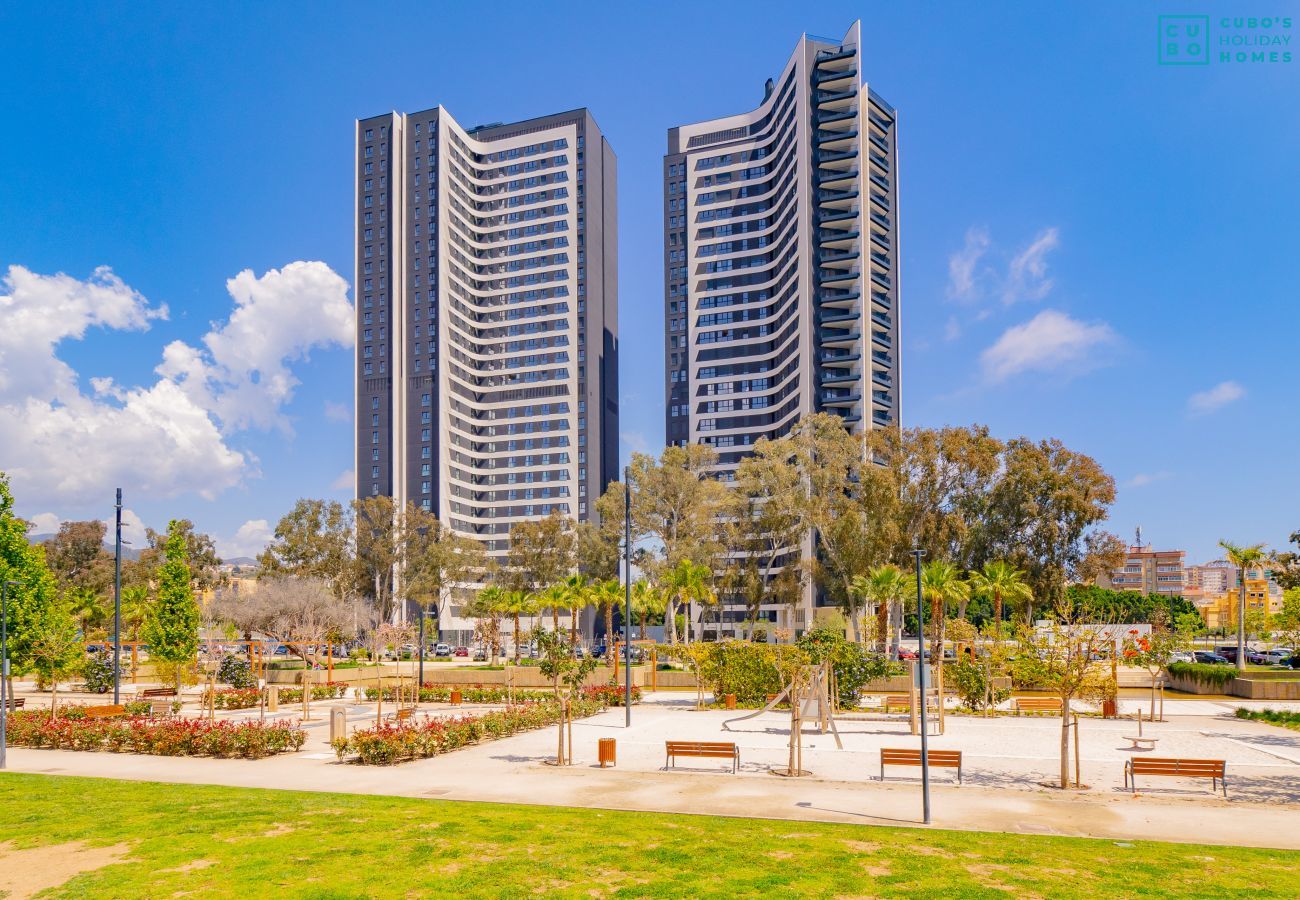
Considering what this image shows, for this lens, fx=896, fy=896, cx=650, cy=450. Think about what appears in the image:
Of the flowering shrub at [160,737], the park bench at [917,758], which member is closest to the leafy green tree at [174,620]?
the flowering shrub at [160,737]

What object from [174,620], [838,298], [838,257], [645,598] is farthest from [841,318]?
[174,620]

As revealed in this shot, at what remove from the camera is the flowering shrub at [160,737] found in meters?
29.6

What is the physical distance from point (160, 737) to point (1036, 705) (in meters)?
37.7

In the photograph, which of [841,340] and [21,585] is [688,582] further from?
[841,340]

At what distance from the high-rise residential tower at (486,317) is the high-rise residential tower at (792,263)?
19.1 m

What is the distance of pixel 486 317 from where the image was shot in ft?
533

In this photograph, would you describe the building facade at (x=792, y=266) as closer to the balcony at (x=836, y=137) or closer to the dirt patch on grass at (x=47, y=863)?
the balcony at (x=836, y=137)

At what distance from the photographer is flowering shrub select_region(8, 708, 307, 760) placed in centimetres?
2959

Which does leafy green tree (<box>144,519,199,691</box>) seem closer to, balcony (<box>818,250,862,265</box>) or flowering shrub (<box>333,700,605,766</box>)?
flowering shrub (<box>333,700,605,766</box>)

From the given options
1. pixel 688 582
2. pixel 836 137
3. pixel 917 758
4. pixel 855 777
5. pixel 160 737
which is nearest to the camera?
pixel 917 758

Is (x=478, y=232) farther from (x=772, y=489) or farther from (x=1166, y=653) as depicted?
(x=1166, y=653)

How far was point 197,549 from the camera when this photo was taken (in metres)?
95.2

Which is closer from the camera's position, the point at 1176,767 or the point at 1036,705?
the point at 1176,767

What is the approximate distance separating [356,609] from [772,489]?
41516mm
